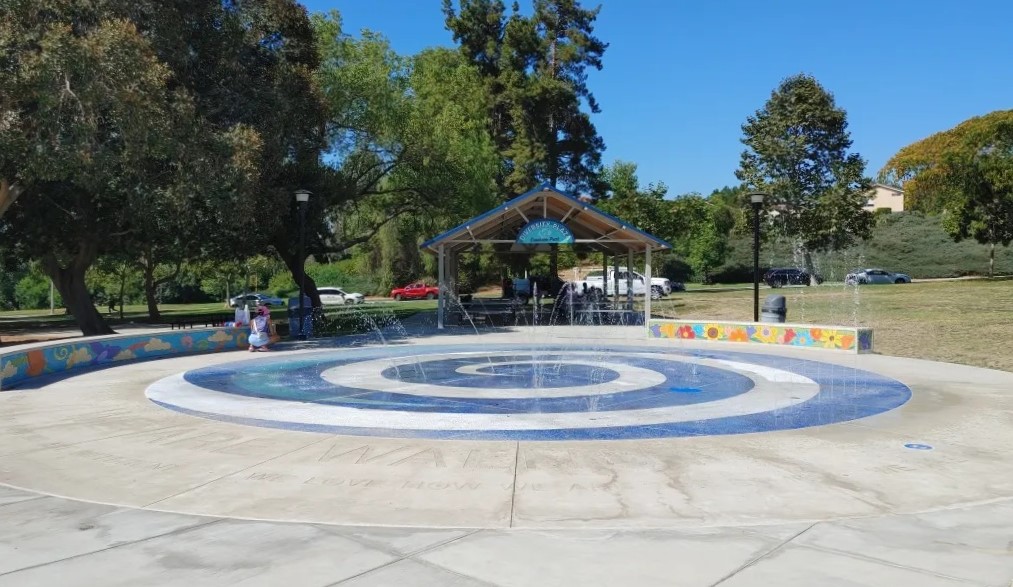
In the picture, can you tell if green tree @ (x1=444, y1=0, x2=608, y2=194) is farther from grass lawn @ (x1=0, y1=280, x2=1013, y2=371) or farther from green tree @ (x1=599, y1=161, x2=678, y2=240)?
grass lawn @ (x1=0, y1=280, x2=1013, y2=371)

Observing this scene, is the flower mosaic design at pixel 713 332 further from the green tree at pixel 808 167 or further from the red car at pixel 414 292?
the red car at pixel 414 292

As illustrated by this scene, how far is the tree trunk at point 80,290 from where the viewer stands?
2495cm

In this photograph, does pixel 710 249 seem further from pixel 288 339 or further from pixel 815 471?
pixel 815 471

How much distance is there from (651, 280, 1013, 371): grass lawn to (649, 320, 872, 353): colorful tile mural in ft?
3.64

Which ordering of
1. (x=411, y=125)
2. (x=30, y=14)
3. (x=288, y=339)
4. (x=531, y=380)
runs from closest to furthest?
(x=531, y=380)
(x=30, y=14)
(x=288, y=339)
(x=411, y=125)

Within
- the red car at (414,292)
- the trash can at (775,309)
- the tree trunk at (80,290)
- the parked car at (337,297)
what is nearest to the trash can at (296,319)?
the tree trunk at (80,290)

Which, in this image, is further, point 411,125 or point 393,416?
point 411,125

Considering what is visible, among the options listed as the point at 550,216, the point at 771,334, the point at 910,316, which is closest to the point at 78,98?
the point at 550,216

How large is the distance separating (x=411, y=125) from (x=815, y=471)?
25357mm

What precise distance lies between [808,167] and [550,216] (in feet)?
84.4

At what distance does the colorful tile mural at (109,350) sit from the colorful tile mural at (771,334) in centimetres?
1221

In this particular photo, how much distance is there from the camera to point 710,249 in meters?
63.1

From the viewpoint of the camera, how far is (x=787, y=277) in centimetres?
5312

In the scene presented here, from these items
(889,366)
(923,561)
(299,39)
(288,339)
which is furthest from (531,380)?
(299,39)
